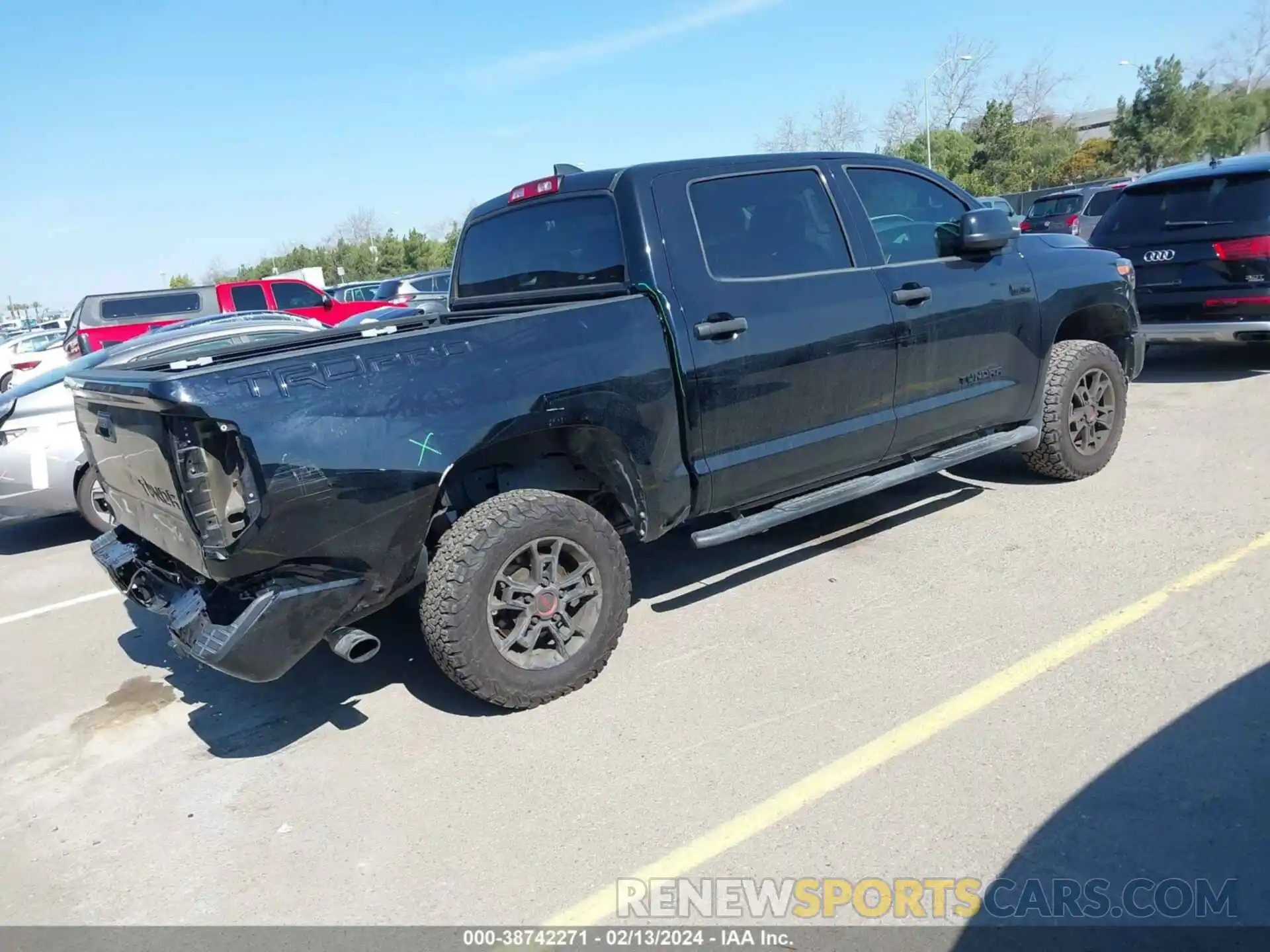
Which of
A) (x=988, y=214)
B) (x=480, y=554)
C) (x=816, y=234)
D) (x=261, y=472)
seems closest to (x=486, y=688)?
(x=480, y=554)

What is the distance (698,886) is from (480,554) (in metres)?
1.36

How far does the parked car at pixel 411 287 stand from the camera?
59.7ft

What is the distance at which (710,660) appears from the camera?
3.90 metres

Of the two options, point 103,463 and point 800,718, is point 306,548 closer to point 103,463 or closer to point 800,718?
point 103,463

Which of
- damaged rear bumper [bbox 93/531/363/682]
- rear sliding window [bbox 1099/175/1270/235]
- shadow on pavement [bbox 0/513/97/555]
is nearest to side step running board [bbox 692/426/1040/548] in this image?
damaged rear bumper [bbox 93/531/363/682]

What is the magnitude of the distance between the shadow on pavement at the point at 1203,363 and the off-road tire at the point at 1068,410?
3262 mm

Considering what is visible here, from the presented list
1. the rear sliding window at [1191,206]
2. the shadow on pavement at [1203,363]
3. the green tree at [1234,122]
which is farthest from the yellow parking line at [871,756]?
the green tree at [1234,122]

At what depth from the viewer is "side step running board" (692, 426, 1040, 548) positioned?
4.04 m

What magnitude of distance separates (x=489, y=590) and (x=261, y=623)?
0.78 metres

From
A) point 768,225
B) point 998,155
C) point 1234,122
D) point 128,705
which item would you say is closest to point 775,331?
point 768,225

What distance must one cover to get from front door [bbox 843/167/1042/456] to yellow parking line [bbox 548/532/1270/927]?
1307 millimetres

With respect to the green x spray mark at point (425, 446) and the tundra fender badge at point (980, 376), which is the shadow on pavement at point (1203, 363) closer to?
the tundra fender badge at point (980, 376)

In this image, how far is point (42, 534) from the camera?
7.50m

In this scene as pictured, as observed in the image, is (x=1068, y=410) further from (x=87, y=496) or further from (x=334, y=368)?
(x=87, y=496)
